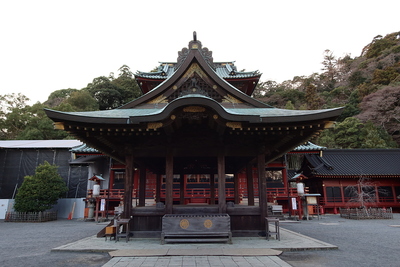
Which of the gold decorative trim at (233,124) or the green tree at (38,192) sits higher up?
the gold decorative trim at (233,124)

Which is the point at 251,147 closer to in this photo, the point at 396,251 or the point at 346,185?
the point at 396,251

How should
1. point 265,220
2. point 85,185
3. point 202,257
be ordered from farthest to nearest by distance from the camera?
point 85,185 < point 265,220 < point 202,257

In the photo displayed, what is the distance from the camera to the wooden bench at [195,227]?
7.51m

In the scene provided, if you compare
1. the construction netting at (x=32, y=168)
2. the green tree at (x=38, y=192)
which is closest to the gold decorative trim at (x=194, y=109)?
the green tree at (x=38, y=192)

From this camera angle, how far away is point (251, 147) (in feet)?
29.0

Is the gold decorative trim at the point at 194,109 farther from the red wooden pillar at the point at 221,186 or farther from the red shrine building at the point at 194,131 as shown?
the red wooden pillar at the point at 221,186

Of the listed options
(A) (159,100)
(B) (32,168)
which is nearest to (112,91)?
(B) (32,168)

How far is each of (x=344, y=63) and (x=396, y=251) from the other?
6416 centimetres

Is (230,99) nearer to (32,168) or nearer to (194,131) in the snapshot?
(194,131)

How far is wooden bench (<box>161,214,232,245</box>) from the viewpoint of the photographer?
751 centimetres

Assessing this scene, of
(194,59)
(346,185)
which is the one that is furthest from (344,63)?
(194,59)

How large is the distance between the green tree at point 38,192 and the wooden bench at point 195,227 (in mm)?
15103

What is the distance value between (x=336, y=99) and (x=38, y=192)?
50.3 meters

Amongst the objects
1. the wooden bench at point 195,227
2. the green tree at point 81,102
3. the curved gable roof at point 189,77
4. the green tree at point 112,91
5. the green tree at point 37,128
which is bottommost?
the wooden bench at point 195,227
